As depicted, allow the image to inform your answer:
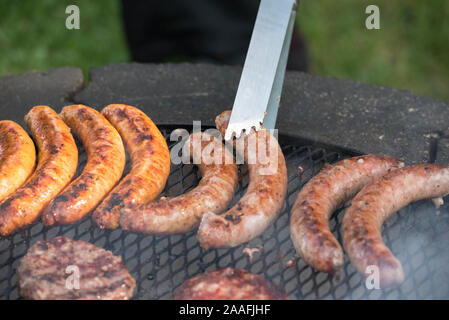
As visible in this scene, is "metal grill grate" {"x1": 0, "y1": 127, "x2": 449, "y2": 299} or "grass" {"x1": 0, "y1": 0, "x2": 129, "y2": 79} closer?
"metal grill grate" {"x1": 0, "y1": 127, "x2": 449, "y2": 299}

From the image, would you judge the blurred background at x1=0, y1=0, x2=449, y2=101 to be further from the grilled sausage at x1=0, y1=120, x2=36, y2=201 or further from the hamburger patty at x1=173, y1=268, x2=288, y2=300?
the hamburger patty at x1=173, y1=268, x2=288, y2=300

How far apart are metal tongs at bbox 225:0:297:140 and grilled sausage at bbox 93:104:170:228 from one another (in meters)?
0.40

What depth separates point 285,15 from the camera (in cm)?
295

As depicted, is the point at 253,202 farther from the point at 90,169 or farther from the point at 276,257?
the point at 90,169

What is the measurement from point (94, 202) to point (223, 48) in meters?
2.89

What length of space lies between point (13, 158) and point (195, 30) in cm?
286

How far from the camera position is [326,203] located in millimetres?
2602

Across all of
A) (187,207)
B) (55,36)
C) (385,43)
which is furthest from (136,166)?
(385,43)

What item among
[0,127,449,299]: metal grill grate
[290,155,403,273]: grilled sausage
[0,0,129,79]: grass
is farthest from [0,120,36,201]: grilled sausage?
[0,0,129,79]: grass

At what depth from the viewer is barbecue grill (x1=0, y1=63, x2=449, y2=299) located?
2.46 meters

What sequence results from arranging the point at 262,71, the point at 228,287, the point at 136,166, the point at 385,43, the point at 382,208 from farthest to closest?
the point at 385,43, the point at 262,71, the point at 136,166, the point at 382,208, the point at 228,287
